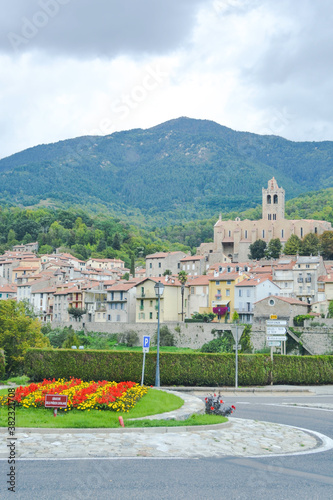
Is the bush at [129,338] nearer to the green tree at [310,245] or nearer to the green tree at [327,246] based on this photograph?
the green tree at [310,245]

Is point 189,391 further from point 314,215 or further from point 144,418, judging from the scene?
point 314,215

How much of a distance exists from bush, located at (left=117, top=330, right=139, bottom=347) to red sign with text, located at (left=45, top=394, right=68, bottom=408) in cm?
5936

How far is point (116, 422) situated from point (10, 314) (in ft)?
116

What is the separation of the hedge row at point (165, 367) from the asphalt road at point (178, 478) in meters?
17.8

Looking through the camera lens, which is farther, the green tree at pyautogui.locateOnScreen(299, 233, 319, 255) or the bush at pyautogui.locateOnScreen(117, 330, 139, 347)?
the green tree at pyautogui.locateOnScreen(299, 233, 319, 255)

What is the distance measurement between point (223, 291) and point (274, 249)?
42192 millimetres

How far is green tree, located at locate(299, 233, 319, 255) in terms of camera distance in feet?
371

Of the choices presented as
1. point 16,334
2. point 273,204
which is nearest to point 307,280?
point 16,334

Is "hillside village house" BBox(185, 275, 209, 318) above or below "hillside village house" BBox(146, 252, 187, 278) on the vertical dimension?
below

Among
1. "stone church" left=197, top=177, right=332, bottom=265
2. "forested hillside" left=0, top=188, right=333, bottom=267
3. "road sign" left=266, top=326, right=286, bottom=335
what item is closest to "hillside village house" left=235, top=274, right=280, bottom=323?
"stone church" left=197, top=177, right=332, bottom=265

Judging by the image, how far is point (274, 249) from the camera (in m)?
122

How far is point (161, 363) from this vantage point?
29078 millimetres

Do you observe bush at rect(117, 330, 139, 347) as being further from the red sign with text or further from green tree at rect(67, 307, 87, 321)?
the red sign with text

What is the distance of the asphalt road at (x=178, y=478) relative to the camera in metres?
8.54
